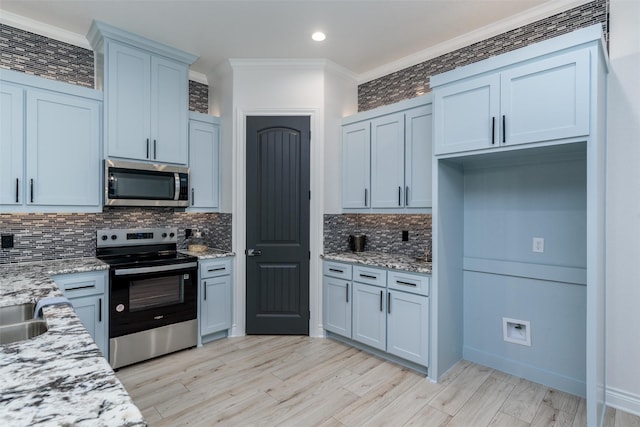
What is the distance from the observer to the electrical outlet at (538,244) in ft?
8.55

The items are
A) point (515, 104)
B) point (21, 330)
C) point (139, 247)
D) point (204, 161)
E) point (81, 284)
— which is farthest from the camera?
point (204, 161)

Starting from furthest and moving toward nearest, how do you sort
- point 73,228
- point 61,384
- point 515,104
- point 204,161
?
Answer: point 204,161 < point 73,228 < point 515,104 < point 61,384

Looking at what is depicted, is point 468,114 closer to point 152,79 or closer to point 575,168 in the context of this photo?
point 575,168

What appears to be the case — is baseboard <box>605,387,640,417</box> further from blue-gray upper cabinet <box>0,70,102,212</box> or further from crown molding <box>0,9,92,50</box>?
crown molding <box>0,9,92,50</box>

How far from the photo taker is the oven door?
275 cm

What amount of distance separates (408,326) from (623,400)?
1.48 meters

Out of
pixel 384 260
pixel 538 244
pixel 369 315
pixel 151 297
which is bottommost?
pixel 369 315

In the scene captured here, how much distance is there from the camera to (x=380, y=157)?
3.33m

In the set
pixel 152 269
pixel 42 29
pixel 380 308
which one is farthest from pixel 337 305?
pixel 42 29

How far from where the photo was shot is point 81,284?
2572mm

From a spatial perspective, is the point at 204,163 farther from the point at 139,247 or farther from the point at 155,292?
the point at 155,292

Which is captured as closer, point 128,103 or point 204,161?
point 128,103

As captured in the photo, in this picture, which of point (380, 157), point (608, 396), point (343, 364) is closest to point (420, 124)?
point (380, 157)

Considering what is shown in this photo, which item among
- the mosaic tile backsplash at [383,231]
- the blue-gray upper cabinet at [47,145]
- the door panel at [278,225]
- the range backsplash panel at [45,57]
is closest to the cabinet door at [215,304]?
the door panel at [278,225]
